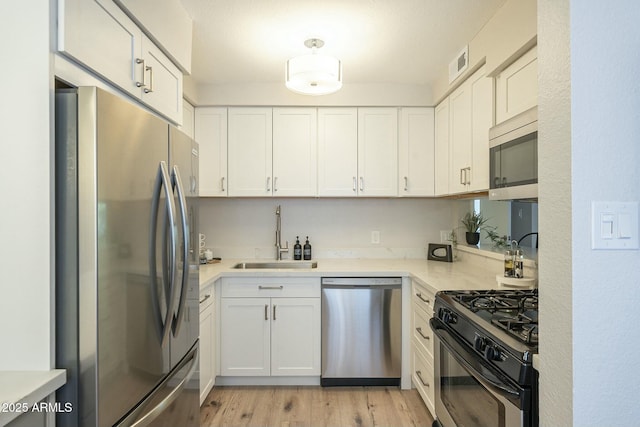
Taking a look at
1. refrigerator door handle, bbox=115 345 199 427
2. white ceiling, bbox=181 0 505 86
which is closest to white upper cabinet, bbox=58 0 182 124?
white ceiling, bbox=181 0 505 86

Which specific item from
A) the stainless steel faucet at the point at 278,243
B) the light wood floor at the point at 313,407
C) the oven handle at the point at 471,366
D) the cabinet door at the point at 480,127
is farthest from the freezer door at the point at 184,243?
the cabinet door at the point at 480,127

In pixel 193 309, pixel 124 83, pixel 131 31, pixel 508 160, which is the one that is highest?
pixel 131 31

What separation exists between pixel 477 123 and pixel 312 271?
1.52 m

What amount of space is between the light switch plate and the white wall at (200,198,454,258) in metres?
2.62

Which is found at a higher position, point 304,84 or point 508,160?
point 304,84

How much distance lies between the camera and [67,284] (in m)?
1.04

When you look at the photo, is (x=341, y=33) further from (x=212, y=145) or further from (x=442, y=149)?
(x=212, y=145)

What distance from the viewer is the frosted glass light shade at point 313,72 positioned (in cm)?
215

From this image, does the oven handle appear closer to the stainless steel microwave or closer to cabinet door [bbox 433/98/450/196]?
the stainless steel microwave

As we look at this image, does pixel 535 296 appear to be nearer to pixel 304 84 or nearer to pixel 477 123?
pixel 477 123

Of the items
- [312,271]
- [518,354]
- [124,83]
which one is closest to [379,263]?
[312,271]

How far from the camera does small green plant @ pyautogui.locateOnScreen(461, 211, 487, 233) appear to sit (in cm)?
305

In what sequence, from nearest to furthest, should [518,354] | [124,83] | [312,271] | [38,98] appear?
1. [38,98]
2. [518,354]
3. [124,83]
4. [312,271]

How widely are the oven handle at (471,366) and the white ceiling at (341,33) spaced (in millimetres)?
1671
